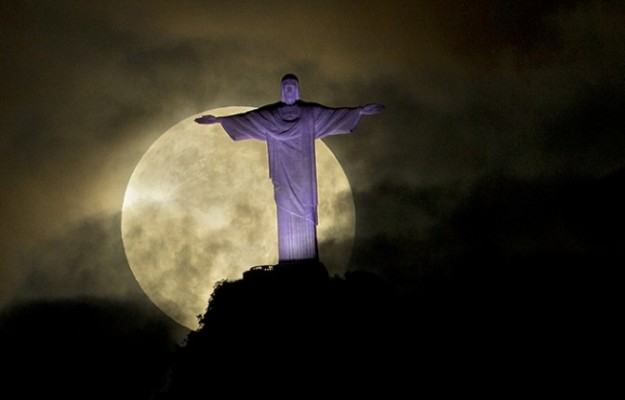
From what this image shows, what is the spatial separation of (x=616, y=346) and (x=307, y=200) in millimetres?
9069

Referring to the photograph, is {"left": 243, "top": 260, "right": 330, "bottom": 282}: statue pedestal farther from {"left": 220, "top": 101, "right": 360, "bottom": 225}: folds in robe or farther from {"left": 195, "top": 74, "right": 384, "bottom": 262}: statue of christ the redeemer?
{"left": 220, "top": 101, "right": 360, "bottom": 225}: folds in robe

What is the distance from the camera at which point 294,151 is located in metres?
18.0

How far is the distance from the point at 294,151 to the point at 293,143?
186 millimetres

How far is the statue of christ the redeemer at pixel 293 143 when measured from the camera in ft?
57.5

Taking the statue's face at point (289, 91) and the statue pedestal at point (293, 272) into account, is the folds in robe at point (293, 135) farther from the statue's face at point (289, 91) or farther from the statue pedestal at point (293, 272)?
the statue pedestal at point (293, 272)

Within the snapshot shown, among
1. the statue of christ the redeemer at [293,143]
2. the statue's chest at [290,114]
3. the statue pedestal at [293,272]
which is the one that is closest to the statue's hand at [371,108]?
the statue of christ the redeemer at [293,143]

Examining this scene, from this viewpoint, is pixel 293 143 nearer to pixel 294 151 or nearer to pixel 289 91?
pixel 294 151

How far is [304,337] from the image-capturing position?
52.4 feet

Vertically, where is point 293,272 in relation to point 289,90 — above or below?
below

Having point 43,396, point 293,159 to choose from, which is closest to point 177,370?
point 293,159

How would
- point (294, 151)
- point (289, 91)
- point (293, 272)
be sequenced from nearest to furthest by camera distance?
point (293, 272) → point (294, 151) → point (289, 91)

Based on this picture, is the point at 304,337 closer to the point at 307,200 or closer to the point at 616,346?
the point at 307,200

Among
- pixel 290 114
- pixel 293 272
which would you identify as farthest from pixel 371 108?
pixel 293 272

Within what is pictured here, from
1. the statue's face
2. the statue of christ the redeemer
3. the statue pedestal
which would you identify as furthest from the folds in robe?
the statue pedestal
